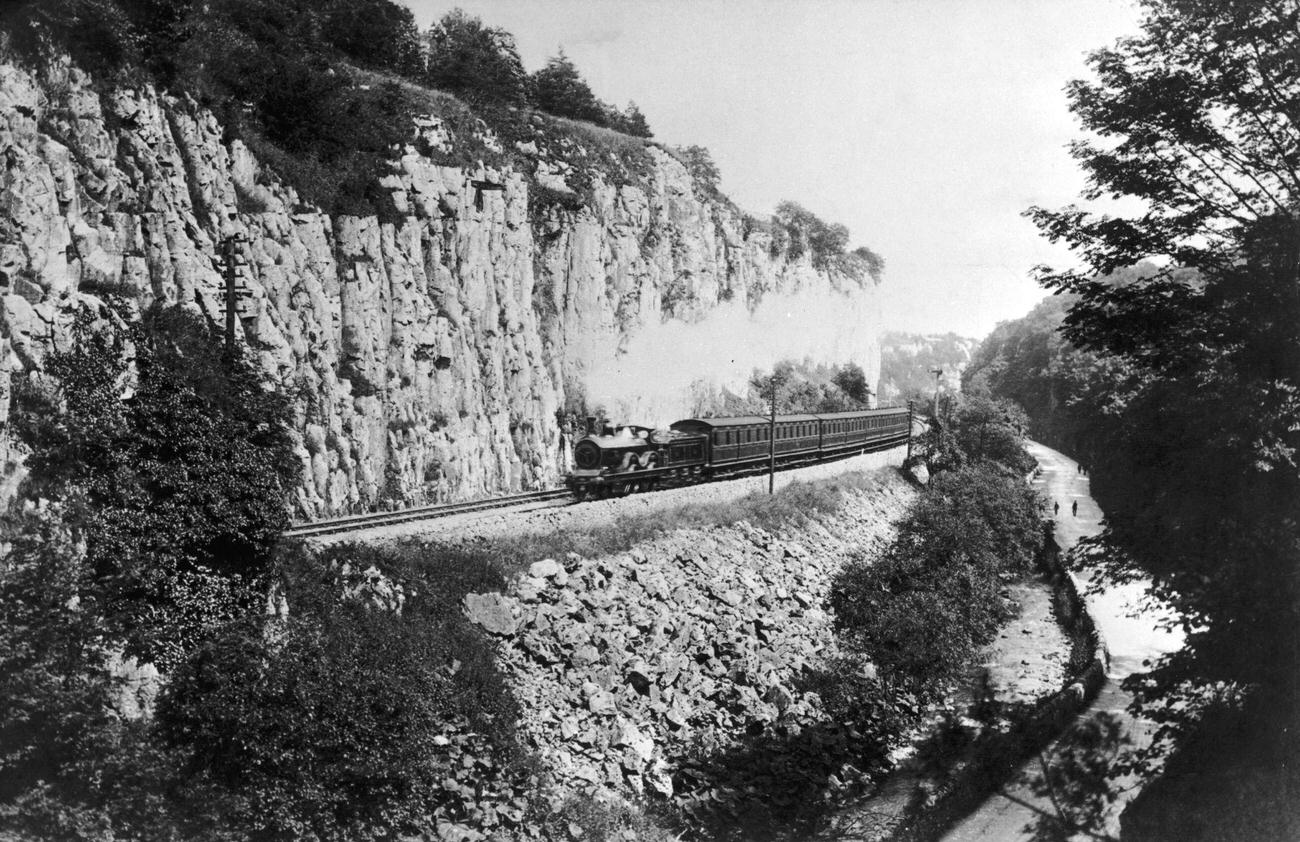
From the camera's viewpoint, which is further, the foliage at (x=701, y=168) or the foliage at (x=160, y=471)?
the foliage at (x=701, y=168)

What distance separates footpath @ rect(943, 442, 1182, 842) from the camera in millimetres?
11555

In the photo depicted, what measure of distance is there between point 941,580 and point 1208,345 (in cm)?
1838

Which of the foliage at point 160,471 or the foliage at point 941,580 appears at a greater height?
the foliage at point 160,471

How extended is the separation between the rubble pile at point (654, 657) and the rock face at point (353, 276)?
6.87m

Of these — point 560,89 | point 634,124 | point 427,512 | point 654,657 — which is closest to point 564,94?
point 560,89

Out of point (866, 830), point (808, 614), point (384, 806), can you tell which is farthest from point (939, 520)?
point (384, 806)

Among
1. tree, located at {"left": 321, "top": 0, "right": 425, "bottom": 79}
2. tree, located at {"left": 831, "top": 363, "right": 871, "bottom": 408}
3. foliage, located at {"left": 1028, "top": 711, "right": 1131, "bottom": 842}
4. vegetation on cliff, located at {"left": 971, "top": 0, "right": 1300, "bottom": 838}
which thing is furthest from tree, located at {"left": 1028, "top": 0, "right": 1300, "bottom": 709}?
tree, located at {"left": 831, "top": 363, "right": 871, "bottom": 408}

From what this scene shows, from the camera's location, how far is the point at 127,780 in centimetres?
A: 966

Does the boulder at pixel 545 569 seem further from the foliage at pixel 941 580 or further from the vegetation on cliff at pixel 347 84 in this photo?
the vegetation on cliff at pixel 347 84

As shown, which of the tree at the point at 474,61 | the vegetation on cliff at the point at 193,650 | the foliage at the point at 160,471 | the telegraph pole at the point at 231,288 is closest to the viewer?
the vegetation on cliff at the point at 193,650

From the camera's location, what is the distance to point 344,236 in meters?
21.9

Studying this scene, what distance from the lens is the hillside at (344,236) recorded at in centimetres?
1262

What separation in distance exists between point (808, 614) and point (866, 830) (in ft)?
29.8

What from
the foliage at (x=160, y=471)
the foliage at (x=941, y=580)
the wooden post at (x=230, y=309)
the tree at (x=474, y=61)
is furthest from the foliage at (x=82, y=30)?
the foliage at (x=941, y=580)
